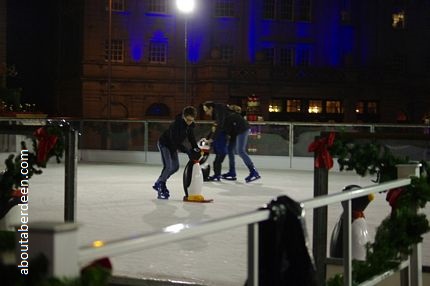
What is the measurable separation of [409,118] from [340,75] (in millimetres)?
7108

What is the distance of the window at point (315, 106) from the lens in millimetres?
63203

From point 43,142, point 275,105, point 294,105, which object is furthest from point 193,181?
point 294,105

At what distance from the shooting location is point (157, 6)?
202 ft

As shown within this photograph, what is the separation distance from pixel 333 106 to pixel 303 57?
14.7 ft

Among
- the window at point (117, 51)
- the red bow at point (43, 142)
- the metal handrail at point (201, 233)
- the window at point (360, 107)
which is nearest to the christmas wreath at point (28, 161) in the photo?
the red bow at point (43, 142)

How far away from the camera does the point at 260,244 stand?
13.2ft

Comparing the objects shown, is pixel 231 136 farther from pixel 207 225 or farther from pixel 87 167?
pixel 207 225

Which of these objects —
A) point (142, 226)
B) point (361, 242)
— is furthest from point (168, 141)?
point (361, 242)

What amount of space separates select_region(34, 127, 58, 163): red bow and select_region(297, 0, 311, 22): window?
187 ft

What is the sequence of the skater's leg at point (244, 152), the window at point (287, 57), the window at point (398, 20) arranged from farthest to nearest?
the window at point (398, 20), the window at point (287, 57), the skater's leg at point (244, 152)

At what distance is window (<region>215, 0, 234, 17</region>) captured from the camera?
62688mm

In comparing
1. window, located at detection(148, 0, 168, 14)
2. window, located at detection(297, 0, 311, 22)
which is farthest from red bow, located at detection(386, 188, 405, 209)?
window, located at detection(297, 0, 311, 22)

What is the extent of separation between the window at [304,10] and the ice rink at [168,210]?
135 ft

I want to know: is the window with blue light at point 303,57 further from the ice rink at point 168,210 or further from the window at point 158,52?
the ice rink at point 168,210
